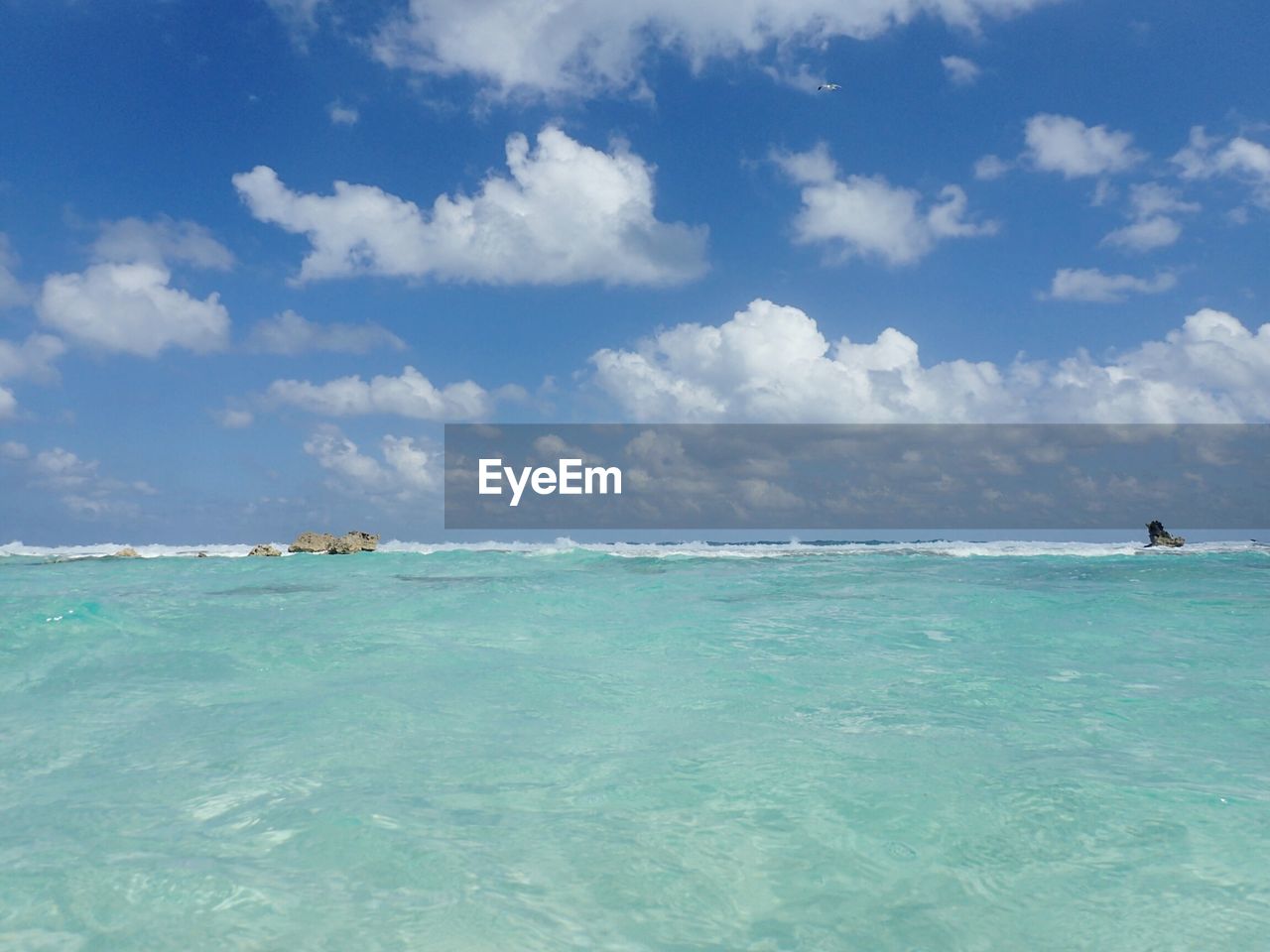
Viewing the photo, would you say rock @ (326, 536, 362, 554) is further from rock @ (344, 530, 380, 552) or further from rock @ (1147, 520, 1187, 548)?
rock @ (1147, 520, 1187, 548)

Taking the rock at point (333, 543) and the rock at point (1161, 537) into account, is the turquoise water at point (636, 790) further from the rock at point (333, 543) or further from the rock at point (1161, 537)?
the rock at point (1161, 537)

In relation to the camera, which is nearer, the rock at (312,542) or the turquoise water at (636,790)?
the turquoise water at (636,790)

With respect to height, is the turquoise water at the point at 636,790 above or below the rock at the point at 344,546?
below

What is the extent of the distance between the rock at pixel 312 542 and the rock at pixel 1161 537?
171 feet

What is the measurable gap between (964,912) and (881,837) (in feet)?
2.70

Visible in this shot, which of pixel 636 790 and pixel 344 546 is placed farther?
pixel 344 546

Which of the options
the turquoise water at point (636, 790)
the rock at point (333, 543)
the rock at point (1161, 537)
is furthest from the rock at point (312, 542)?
the rock at point (1161, 537)

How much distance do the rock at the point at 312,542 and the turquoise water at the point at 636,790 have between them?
109 ft

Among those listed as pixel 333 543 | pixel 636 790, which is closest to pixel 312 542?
pixel 333 543

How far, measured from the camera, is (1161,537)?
2189 inches

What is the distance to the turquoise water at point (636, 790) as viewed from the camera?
149 inches

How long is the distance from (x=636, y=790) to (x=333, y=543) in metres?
43.7

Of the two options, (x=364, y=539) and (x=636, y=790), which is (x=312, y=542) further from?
(x=636, y=790)

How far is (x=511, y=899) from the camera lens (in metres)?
3.91
